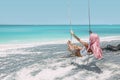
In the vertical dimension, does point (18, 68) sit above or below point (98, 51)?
below

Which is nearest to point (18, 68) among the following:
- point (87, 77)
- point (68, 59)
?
point (68, 59)

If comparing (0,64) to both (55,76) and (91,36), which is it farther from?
(91,36)

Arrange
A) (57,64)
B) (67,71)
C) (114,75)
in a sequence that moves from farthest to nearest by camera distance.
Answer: (57,64)
(67,71)
(114,75)

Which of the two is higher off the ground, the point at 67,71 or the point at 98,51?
the point at 98,51

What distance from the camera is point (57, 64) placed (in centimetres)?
1482

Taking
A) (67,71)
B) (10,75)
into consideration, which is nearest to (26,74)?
(10,75)

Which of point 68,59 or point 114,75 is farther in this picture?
point 68,59

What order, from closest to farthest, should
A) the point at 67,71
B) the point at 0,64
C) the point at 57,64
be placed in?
1. the point at 67,71
2. the point at 57,64
3. the point at 0,64

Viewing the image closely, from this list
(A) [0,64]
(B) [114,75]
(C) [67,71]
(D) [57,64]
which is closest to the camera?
(B) [114,75]

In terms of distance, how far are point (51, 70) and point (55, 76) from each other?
697mm

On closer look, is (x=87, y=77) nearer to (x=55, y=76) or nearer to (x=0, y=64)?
(x=55, y=76)

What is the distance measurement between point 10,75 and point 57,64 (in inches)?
78.3

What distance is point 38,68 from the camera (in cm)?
1452

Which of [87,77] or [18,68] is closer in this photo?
[87,77]
